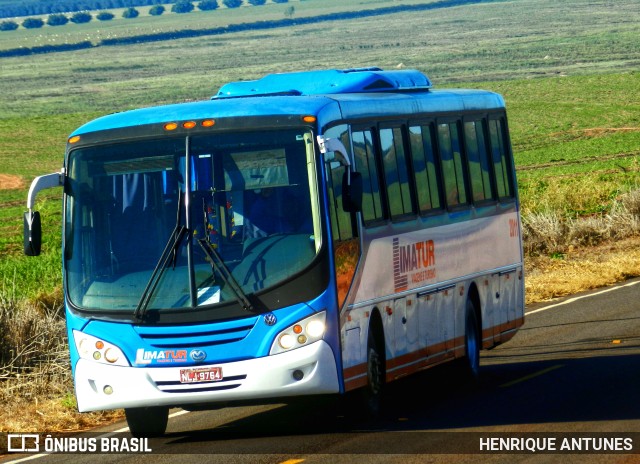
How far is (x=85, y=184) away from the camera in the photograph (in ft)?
40.4

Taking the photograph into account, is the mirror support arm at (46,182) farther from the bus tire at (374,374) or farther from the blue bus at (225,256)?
the bus tire at (374,374)

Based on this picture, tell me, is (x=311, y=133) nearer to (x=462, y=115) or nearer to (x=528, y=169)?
(x=462, y=115)

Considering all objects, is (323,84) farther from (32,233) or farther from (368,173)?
(32,233)

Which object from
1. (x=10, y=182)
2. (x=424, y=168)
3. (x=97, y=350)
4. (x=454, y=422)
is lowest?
(x=10, y=182)

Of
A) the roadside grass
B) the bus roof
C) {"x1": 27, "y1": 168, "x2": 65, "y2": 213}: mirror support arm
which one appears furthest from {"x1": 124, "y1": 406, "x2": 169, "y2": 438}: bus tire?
the bus roof

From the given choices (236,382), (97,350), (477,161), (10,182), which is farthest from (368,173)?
(10,182)

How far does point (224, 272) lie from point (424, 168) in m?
3.65

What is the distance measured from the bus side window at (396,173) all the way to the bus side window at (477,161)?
2024 mm

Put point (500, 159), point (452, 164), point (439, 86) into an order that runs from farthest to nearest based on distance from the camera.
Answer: point (439, 86), point (500, 159), point (452, 164)

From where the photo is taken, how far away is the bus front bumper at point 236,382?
1144cm

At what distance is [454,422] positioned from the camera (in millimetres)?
12625

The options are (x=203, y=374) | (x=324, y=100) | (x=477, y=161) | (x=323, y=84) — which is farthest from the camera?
(x=477, y=161)

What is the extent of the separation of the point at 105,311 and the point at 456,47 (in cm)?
13490

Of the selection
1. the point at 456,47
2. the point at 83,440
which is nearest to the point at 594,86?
the point at 456,47
